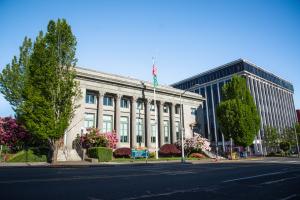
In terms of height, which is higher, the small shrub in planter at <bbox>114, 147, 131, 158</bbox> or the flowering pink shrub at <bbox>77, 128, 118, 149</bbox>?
the flowering pink shrub at <bbox>77, 128, 118, 149</bbox>

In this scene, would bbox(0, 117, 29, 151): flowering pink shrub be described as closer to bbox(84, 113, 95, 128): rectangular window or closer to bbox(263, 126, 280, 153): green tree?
bbox(84, 113, 95, 128): rectangular window

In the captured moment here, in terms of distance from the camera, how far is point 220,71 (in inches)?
3639

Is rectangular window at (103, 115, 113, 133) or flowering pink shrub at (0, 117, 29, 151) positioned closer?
flowering pink shrub at (0, 117, 29, 151)

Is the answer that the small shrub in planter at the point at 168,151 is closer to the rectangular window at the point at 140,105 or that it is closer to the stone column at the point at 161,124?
the stone column at the point at 161,124

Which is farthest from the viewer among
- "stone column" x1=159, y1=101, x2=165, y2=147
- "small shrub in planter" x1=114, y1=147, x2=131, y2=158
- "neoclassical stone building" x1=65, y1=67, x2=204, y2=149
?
"stone column" x1=159, y1=101, x2=165, y2=147

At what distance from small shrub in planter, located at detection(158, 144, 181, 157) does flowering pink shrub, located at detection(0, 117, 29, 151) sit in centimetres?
2313

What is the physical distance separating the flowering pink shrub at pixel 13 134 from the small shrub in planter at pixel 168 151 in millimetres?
23131

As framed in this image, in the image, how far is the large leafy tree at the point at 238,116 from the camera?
4450 centimetres

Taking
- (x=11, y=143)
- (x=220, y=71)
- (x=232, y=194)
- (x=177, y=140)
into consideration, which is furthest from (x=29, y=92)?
(x=220, y=71)

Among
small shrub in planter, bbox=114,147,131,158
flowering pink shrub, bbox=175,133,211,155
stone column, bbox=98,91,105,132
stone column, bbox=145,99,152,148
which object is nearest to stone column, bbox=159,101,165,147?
stone column, bbox=145,99,152,148

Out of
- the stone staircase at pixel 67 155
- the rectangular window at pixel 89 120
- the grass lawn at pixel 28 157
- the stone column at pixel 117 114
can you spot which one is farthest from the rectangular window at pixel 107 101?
the grass lawn at pixel 28 157

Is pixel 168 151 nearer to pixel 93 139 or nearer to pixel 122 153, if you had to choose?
pixel 122 153

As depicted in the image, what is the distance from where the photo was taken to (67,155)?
32.9m

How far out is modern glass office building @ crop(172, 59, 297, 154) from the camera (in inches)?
A: 3440
